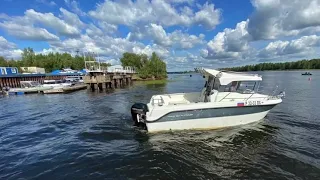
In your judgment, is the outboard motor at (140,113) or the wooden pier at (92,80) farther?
the wooden pier at (92,80)

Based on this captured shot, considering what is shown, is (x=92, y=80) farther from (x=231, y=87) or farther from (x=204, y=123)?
(x=204, y=123)

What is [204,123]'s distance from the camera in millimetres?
11656

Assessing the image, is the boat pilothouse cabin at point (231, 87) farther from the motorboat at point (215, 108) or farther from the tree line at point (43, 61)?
the tree line at point (43, 61)

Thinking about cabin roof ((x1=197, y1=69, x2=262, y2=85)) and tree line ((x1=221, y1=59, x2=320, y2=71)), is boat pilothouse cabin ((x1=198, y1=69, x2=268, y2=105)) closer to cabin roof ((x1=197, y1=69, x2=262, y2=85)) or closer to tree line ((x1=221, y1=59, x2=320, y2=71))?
cabin roof ((x1=197, y1=69, x2=262, y2=85))

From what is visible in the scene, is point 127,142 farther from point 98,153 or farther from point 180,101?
point 180,101

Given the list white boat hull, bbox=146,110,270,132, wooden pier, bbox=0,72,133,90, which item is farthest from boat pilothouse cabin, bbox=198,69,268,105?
wooden pier, bbox=0,72,133,90

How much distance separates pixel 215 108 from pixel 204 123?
103cm

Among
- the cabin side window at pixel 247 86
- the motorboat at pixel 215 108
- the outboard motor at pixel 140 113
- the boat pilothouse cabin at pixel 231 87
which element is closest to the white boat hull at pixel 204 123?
the motorboat at pixel 215 108

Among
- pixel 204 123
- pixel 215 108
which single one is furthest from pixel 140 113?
pixel 215 108

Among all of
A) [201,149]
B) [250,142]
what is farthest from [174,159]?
[250,142]

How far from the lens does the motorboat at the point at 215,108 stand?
1112cm

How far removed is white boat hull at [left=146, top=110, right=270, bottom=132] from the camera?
36.8ft

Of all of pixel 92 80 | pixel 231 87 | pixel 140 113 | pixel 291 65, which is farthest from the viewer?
pixel 291 65

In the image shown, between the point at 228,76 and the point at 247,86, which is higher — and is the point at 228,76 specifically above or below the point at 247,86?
above
